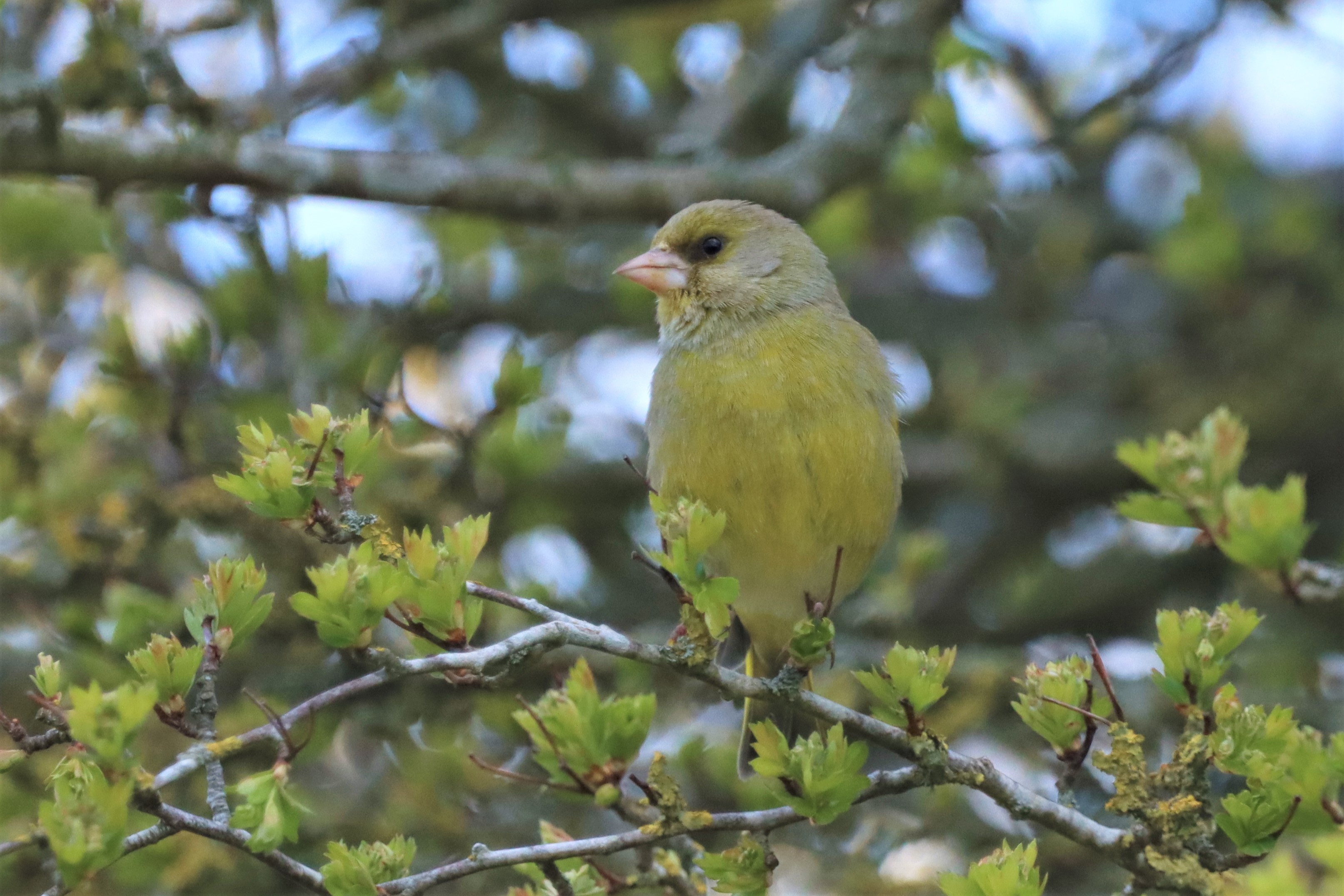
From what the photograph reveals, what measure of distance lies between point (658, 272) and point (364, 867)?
258 cm

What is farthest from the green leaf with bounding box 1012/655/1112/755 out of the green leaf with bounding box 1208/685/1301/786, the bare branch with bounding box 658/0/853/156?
the bare branch with bounding box 658/0/853/156

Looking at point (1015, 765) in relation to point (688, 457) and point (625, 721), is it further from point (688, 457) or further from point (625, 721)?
point (625, 721)

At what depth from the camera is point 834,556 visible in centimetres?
403

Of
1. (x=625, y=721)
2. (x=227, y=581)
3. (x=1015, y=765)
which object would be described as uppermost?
(x=227, y=581)

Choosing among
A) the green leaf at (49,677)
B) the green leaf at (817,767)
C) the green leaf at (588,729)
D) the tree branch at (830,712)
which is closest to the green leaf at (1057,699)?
the tree branch at (830,712)

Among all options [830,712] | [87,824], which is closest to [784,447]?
A: [830,712]

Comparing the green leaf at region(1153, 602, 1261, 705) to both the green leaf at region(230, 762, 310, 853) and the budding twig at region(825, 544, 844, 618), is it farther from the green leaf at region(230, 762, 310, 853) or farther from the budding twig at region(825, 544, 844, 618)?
the green leaf at region(230, 762, 310, 853)

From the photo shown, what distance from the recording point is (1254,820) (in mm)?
2426

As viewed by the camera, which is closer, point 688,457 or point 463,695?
point 688,457

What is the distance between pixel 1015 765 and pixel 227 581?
3714 mm

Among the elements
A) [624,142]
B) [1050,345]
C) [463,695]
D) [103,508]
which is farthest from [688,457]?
[624,142]

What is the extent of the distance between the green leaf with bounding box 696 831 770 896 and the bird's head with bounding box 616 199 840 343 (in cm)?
197

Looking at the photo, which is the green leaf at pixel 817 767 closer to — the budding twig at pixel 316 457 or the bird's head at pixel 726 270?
the budding twig at pixel 316 457

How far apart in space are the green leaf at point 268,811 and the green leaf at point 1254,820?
1.62m
